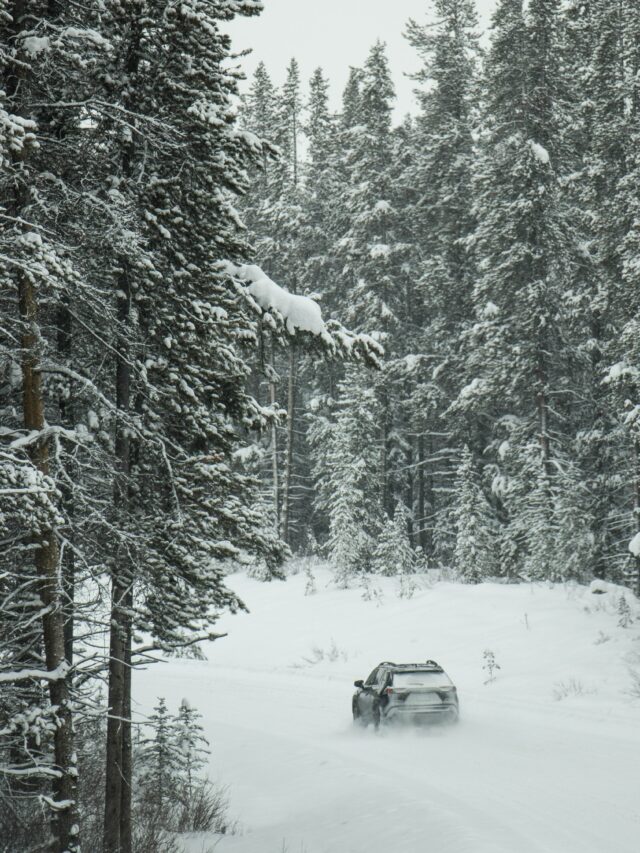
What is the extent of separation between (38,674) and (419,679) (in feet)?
29.0

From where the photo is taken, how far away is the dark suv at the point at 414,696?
13.9m

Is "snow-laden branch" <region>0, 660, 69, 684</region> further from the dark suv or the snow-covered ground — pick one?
the dark suv

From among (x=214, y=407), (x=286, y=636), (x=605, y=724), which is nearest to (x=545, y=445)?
(x=286, y=636)

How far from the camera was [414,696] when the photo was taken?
14.0 meters

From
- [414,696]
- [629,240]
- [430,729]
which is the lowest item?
[430,729]

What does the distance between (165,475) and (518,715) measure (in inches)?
387

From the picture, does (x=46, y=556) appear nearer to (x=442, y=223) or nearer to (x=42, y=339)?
(x=42, y=339)

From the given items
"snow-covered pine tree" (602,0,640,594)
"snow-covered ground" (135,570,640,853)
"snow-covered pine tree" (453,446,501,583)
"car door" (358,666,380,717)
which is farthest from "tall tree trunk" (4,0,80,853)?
"snow-covered pine tree" (453,446,501,583)

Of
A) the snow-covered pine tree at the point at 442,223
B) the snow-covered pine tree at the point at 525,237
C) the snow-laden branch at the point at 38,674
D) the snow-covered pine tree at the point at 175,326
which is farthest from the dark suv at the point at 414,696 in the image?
the snow-covered pine tree at the point at 442,223

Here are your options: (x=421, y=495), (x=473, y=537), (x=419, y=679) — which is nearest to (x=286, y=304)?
(x=419, y=679)

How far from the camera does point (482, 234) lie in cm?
2572

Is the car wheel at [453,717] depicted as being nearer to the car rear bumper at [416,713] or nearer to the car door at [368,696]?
the car rear bumper at [416,713]

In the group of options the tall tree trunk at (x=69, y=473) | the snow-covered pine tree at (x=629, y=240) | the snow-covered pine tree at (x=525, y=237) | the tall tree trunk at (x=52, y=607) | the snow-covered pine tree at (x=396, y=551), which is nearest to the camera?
the tall tree trunk at (x=52, y=607)

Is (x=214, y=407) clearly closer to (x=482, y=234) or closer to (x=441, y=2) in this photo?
(x=482, y=234)
